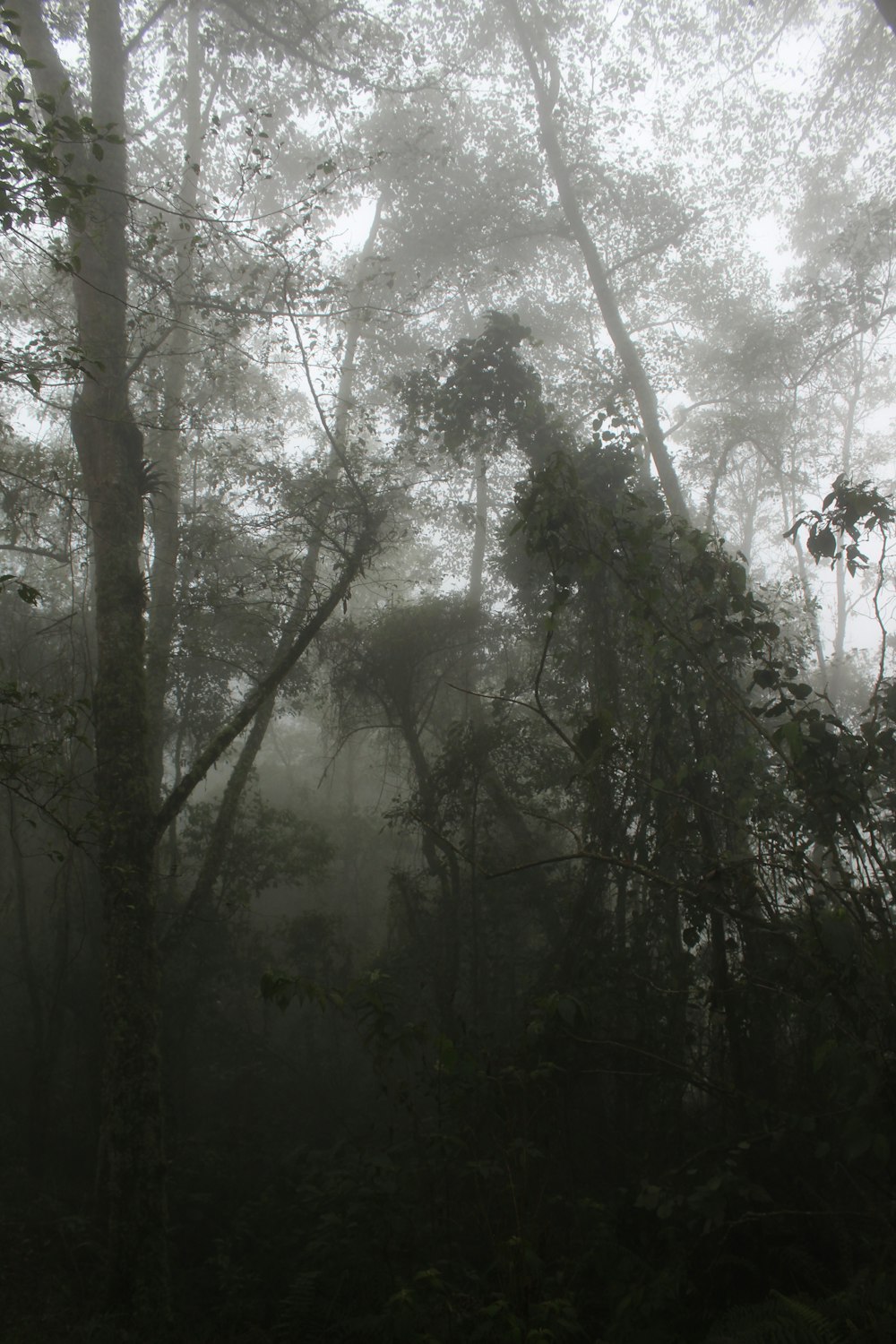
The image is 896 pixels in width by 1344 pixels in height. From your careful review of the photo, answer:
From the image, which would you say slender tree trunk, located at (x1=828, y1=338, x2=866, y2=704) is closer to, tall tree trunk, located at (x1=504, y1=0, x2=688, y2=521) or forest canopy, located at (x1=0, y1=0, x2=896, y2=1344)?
forest canopy, located at (x1=0, y1=0, x2=896, y2=1344)

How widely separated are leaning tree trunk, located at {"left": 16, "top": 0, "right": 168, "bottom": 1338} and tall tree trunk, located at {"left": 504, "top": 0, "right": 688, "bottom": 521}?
5630 millimetres

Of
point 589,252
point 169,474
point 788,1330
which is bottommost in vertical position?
point 788,1330

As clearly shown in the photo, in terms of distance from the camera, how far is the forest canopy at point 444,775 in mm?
4090

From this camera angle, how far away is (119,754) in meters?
6.33

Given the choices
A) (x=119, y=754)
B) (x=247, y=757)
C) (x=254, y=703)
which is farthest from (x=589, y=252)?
(x=119, y=754)

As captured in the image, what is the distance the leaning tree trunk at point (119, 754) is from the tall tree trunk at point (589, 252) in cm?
563

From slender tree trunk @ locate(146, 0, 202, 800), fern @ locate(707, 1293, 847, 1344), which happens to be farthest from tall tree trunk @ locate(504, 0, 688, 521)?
fern @ locate(707, 1293, 847, 1344)

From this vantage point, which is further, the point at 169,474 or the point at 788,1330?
the point at 169,474

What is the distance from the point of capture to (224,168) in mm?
18016

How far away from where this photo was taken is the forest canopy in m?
4.09

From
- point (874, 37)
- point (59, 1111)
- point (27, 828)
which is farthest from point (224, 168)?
point (59, 1111)

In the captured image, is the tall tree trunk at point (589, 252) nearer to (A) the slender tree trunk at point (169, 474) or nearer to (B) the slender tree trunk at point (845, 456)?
(A) the slender tree trunk at point (169, 474)

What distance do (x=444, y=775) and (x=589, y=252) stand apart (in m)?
7.73

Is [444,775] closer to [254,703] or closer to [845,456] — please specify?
[254,703]
